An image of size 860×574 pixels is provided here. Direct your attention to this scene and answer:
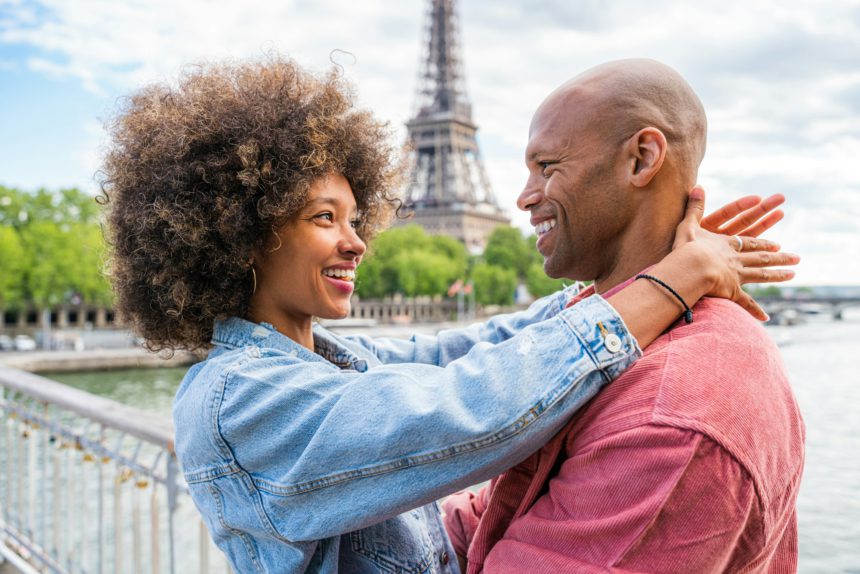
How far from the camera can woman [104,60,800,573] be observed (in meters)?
1.27

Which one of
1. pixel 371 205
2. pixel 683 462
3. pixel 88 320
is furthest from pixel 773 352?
pixel 88 320

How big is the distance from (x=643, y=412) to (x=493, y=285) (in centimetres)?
5583

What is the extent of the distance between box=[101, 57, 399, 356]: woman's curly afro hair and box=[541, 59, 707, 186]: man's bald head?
0.68m

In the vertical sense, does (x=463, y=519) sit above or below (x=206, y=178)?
below

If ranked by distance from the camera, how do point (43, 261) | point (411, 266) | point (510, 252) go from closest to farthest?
point (43, 261), point (411, 266), point (510, 252)

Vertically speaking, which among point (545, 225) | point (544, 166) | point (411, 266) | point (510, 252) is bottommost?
point (411, 266)

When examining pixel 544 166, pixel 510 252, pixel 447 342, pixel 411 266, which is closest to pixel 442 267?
pixel 411 266

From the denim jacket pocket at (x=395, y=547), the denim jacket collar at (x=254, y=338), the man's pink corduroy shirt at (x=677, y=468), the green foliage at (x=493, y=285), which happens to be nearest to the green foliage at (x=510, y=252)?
the green foliage at (x=493, y=285)

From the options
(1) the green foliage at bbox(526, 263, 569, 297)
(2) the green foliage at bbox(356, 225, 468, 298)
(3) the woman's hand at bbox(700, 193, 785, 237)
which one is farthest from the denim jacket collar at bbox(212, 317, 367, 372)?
(1) the green foliage at bbox(526, 263, 569, 297)

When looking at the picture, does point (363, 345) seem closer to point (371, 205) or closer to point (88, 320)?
point (371, 205)

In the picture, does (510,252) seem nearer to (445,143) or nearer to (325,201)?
(445,143)

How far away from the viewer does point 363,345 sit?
2148 mm

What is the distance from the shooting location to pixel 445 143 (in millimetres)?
62500

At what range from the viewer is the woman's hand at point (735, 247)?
136 centimetres
